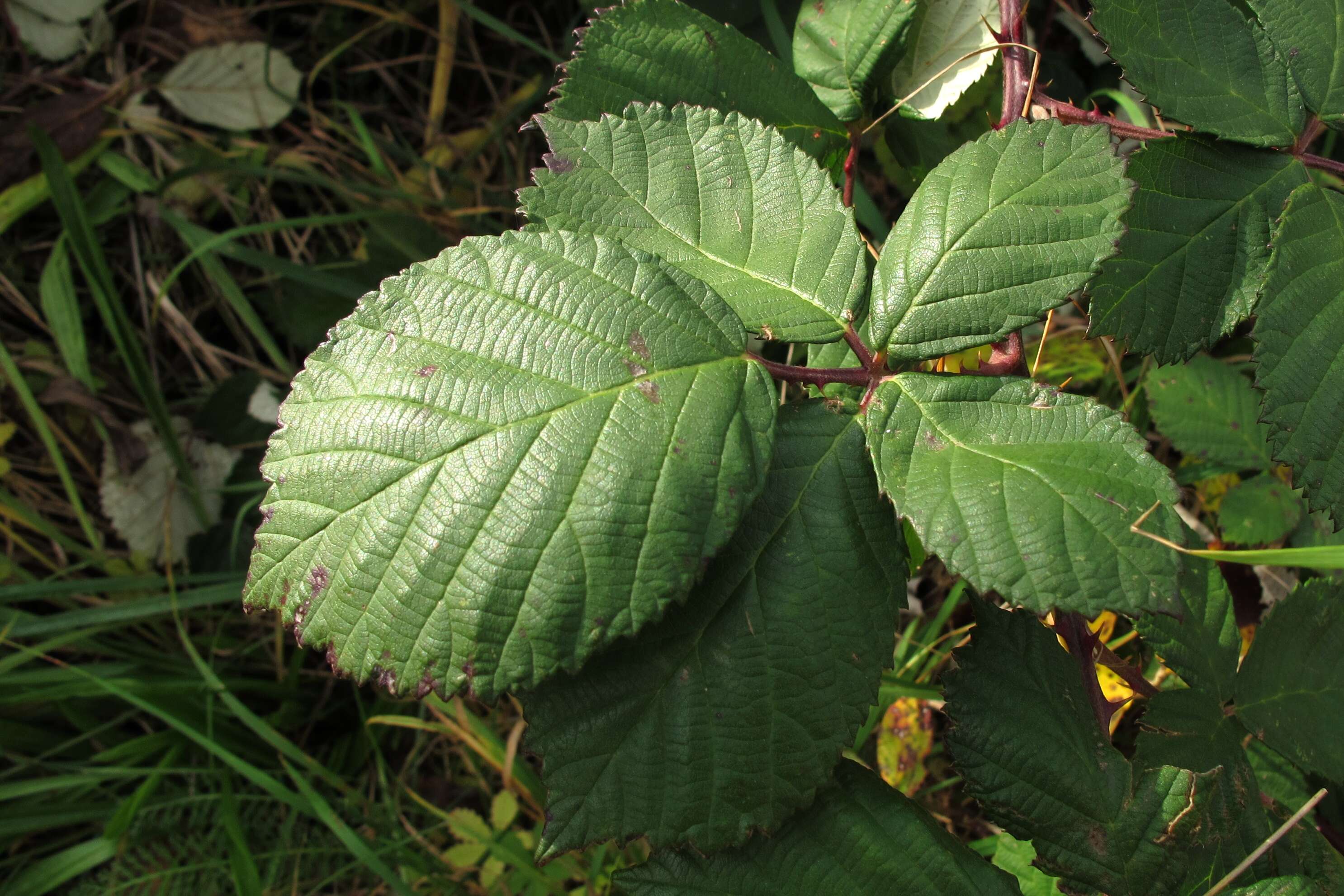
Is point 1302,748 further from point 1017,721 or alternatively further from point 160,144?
point 160,144

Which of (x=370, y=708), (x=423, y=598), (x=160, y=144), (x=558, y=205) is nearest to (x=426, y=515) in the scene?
(x=423, y=598)

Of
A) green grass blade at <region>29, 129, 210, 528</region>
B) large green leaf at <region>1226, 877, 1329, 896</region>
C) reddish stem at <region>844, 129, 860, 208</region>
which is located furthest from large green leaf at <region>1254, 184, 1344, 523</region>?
green grass blade at <region>29, 129, 210, 528</region>

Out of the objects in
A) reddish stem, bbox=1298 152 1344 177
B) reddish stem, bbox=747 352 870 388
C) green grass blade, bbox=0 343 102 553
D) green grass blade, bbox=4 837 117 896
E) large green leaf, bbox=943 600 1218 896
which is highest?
reddish stem, bbox=1298 152 1344 177

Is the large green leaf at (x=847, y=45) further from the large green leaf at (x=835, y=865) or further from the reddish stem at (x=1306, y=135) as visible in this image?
the large green leaf at (x=835, y=865)

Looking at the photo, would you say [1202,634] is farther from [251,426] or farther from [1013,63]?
[251,426]

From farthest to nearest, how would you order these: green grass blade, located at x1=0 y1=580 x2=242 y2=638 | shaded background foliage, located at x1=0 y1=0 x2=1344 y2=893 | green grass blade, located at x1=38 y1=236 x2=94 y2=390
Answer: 1. green grass blade, located at x1=38 y1=236 x2=94 y2=390
2. green grass blade, located at x1=0 y1=580 x2=242 y2=638
3. shaded background foliage, located at x1=0 y1=0 x2=1344 y2=893

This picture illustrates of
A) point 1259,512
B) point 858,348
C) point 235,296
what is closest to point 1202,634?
point 1259,512

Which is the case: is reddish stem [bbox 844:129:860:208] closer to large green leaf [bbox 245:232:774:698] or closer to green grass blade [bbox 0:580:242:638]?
large green leaf [bbox 245:232:774:698]
